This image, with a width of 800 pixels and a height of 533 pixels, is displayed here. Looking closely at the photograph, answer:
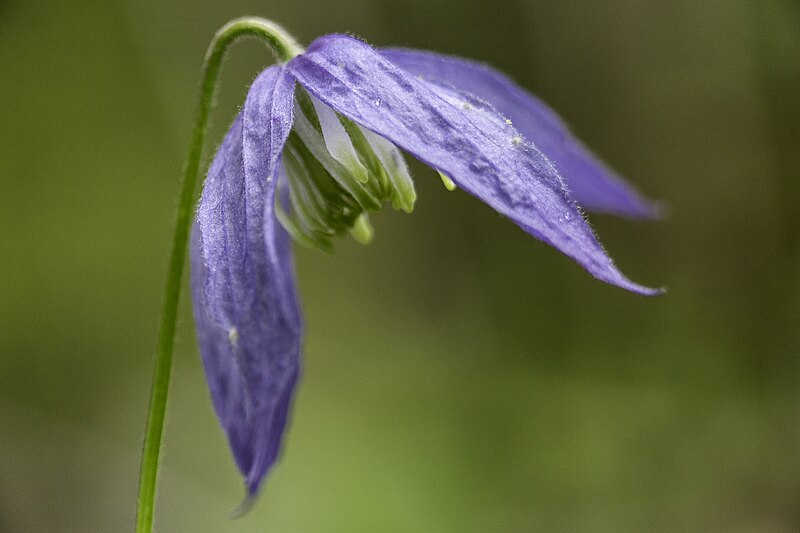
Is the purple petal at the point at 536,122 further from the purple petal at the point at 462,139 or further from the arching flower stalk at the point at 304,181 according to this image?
the purple petal at the point at 462,139

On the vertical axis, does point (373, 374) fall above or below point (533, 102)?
below

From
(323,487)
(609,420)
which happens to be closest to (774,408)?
(609,420)

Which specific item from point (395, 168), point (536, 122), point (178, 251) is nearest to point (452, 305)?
point (536, 122)

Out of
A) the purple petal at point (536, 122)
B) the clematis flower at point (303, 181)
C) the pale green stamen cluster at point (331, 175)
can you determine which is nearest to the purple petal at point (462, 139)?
the clematis flower at point (303, 181)

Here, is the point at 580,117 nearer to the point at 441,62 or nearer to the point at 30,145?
the point at 30,145

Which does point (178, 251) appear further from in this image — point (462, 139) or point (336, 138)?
point (462, 139)

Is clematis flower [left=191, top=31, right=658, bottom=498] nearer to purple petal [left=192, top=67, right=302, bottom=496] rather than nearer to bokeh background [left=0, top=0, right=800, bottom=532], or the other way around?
purple petal [left=192, top=67, right=302, bottom=496]

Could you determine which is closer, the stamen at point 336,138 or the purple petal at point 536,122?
the stamen at point 336,138
